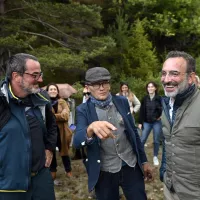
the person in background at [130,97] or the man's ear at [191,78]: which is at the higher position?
the man's ear at [191,78]

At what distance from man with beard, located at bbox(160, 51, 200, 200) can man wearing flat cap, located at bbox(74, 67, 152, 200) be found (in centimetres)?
51

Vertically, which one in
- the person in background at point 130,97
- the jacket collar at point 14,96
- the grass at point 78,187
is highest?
the jacket collar at point 14,96

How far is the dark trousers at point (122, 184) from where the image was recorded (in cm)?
286

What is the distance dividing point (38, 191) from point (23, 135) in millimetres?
572

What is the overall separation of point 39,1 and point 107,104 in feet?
25.2

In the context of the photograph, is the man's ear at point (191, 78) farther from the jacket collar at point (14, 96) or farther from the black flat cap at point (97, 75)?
the jacket collar at point (14, 96)

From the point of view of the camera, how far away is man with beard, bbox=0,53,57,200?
97.2 inches

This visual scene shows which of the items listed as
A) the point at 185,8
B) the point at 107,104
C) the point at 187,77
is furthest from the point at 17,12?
the point at 185,8

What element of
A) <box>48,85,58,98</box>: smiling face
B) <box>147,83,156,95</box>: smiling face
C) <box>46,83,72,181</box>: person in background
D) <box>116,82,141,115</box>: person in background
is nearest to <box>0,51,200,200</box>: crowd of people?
<box>46,83,72,181</box>: person in background

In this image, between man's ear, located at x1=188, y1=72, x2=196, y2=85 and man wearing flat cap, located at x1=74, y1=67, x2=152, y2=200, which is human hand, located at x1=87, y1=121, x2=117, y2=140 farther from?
man's ear, located at x1=188, y1=72, x2=196, y2=85

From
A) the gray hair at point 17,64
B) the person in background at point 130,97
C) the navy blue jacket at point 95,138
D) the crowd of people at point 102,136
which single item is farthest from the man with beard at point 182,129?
the person in background at point 130,97

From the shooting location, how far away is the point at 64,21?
938 centimetres

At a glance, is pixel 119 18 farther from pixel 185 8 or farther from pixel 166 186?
pixel 166 186

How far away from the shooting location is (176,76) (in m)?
2.33
